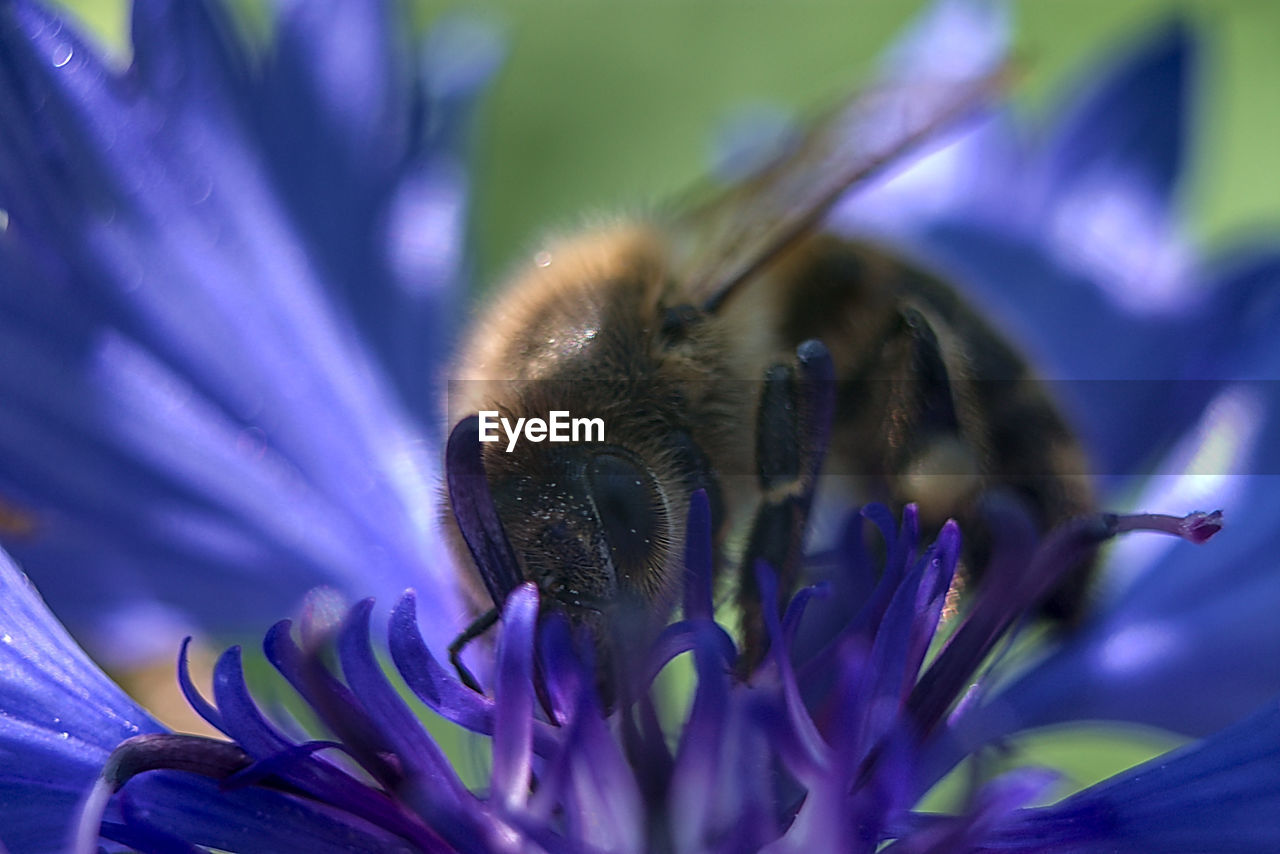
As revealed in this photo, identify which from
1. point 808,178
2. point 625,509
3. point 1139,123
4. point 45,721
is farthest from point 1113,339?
point 45,721

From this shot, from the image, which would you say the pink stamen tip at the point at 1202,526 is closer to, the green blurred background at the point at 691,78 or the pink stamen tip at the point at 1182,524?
the pink stamen tip at the point at 1182,524

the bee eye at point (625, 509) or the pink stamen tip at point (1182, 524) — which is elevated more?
the pink stamen tip at point (1182, 524)

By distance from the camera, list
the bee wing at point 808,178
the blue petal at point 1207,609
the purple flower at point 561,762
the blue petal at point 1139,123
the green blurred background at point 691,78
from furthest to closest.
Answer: the green blurred background at point 691,78 → the blue petal at point 1139,123 → the blue petal at point 1207,609 → the bee wing at point 808,178 → the purple flower at point 561,762

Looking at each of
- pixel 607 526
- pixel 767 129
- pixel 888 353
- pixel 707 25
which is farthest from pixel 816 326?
pixel 707 25

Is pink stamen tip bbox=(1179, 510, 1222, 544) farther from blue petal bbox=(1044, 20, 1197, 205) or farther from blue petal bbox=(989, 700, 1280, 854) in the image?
blue petal bbox=(1044, 20, 1197, 205)

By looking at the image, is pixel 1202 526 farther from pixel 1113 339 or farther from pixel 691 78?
pixel 691 78

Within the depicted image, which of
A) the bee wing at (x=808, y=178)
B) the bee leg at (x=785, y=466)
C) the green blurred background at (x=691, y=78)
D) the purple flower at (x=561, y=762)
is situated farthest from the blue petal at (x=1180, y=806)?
the green blurred background at (x=691, y=78)

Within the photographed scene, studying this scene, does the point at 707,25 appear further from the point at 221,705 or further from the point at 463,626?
the point at 221,705

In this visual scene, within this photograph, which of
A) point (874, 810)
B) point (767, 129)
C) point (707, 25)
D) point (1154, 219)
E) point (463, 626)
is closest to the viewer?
point (874, 810)
